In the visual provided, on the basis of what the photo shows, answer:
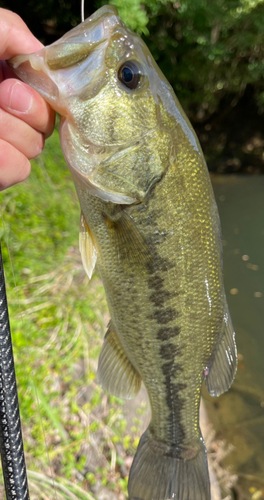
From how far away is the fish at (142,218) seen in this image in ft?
3.04

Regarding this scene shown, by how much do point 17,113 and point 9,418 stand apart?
82 cm

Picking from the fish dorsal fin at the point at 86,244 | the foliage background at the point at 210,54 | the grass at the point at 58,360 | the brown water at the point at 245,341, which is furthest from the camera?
the foliage background at the point at 210,54

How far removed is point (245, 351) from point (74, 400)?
269 centimetres

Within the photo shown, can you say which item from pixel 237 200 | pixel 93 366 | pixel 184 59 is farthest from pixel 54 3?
pixel 93 366

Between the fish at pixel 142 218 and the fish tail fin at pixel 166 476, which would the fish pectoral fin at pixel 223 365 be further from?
the fish tail fin at pixel 166 476

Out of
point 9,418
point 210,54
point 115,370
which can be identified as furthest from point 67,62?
point 210,54

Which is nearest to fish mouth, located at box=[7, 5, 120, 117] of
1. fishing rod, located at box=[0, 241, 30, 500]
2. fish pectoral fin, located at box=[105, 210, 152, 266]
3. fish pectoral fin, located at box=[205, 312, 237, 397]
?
fish pectoral fin, located at box=[105, 210, 152, 266]

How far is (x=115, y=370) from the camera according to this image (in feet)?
4.43

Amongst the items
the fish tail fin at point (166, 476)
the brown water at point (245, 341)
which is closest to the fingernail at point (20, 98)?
the fish tail fin at point (166, 476)

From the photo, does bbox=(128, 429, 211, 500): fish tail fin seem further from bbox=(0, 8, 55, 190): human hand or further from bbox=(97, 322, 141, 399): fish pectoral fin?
bbox=(0, 8, 55, 190): human hand

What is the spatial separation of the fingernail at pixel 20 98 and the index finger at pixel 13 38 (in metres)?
0.12

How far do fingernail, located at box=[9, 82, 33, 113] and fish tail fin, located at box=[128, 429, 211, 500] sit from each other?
137 centimetres

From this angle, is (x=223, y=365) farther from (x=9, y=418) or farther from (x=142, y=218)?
(x=9, y=418)

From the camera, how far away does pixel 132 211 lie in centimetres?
105
